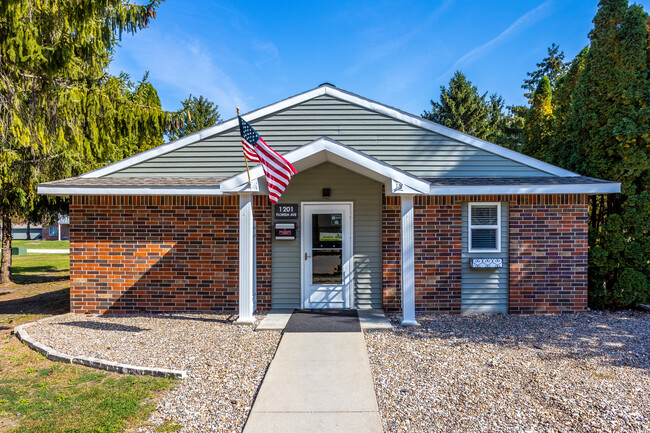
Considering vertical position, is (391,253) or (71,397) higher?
(391,253)

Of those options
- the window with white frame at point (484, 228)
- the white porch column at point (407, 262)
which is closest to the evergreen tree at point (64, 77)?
the white porch column at point (407, 262)

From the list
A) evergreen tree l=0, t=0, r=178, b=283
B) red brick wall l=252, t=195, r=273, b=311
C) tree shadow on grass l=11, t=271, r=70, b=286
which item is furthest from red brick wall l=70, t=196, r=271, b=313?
tree shadow on grass l=11, t=271, r=70, b=286

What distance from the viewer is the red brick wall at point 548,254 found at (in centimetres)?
733

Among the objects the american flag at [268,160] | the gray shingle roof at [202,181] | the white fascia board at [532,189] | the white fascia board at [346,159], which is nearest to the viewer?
the american flag at [268,160]

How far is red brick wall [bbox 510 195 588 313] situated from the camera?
24.0 feet

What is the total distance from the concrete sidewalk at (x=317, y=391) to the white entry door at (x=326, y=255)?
203 centimetres

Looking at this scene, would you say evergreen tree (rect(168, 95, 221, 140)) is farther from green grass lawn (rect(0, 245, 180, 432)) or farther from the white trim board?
green grass lawn (rect(0, 245, 180, 432))

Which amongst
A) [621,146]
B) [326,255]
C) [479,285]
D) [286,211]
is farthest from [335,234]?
[621,146]

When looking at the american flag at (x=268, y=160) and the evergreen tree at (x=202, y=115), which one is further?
the evergreen tree at (x=202, y=115)

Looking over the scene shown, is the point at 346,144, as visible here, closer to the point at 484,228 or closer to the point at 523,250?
the point at 484,228

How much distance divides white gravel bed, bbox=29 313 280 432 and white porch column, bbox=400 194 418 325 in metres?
2.27

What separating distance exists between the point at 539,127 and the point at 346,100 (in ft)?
21.7

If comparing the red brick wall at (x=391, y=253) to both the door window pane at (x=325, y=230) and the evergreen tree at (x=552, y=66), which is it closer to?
the door window pane at (x=325, y=230)

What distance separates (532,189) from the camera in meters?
6.91
